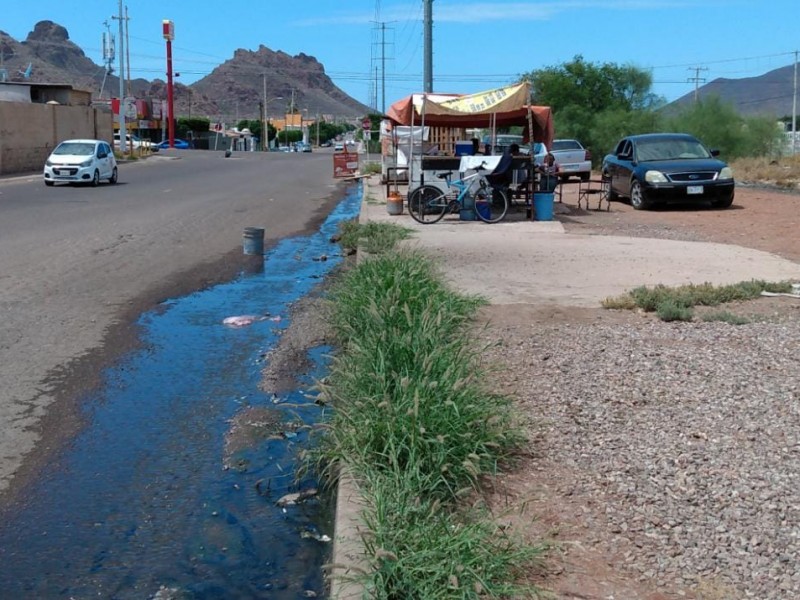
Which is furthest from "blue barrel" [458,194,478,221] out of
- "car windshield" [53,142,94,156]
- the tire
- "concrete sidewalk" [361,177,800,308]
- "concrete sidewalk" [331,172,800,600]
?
"car windshield" [53,142,94,156]

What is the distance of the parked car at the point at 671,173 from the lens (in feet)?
67.6

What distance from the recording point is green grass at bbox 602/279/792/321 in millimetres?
8867

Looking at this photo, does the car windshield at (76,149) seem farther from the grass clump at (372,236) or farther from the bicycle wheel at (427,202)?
the grass clump at (372,236)

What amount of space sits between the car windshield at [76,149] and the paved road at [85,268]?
1671mm

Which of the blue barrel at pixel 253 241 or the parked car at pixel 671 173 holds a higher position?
the parked car at pixel 671 173

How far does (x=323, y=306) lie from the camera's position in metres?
9.96

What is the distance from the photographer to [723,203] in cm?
2125

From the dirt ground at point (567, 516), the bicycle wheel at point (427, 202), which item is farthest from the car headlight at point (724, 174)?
the dirt ground at point (567, 516)

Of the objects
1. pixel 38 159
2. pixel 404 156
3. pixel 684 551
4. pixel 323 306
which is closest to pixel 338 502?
pixel 684 551

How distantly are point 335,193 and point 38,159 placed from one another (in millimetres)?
16715

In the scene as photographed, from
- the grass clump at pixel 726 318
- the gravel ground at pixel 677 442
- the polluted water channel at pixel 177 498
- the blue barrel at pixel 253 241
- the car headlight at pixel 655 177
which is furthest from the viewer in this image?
the car headlight at pixel 655 177

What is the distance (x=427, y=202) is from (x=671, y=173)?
5.57m

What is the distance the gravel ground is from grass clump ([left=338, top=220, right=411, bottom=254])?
555 cm

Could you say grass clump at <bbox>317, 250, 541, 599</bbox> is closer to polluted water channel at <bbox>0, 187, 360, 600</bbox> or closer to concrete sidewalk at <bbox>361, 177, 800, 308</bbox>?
polluted water channel at <bbox>0, 187, 360, 600</bbox>
